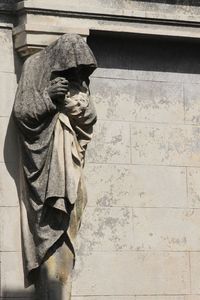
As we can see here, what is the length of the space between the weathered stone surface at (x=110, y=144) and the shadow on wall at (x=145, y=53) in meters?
0.60

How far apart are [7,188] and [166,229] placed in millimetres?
1859

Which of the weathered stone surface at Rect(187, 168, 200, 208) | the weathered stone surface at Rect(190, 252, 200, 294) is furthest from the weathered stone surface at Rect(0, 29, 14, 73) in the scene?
the weathered stone surface at Rect(190, 252, 200, 294)

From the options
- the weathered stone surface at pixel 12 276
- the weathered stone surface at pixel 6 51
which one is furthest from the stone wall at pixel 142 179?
the weathered stone surface at pixel 6 51

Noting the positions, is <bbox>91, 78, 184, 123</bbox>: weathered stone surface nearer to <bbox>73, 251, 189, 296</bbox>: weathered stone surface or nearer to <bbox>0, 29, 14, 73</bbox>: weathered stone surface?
<bbox>0, 29, 14, 73</bbox>: weathered stone surface

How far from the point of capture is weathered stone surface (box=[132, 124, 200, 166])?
1959 cm

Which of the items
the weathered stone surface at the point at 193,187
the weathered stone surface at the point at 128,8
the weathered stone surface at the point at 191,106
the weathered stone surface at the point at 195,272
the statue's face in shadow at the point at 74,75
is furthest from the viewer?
the weathered stone surface at the point at 191,106

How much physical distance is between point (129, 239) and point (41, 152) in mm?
1526

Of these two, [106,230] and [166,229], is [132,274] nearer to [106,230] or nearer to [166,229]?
[106,230]

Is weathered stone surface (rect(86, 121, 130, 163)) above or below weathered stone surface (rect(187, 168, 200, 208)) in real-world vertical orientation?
above

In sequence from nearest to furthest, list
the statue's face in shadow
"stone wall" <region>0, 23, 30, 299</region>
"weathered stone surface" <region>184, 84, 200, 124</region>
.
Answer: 1. the statue's face in shadow
2. "stone wall" <region>0, 23, 30, 299</region>
3. "weathered stone surface" <region>184, 84, 200, 124</region>

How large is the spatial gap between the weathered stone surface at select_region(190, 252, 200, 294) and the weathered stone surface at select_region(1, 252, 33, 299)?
192 cm

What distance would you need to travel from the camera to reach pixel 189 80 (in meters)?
20.0

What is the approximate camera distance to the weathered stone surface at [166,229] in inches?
768

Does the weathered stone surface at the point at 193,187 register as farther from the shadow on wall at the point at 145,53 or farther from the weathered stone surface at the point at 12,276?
the weathered stone surface at the point at 12,276
